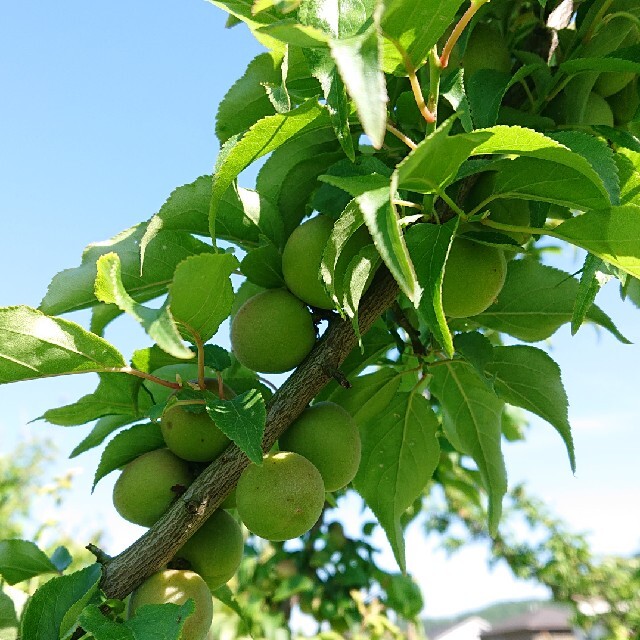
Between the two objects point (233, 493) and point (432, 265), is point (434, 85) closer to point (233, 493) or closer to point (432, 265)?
point (432, 265)

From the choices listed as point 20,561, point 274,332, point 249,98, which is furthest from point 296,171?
point 20,561

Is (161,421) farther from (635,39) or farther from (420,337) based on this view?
(635,39)

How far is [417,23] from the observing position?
0.65m

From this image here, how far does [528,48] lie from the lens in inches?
43.3

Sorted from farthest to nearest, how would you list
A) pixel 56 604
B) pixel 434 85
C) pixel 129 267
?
pixel 129 267 < pixel 56 604 < pixel 434 85

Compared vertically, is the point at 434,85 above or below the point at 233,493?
above

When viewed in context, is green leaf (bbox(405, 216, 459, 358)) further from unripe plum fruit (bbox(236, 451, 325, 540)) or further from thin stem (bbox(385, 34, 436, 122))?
unripe plum fruit (bbox(236, 451, 325, 540))

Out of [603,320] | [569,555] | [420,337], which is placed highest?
[420,337]

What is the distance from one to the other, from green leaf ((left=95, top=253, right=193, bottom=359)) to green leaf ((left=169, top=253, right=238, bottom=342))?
2.4 inches

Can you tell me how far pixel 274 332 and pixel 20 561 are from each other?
544 mm

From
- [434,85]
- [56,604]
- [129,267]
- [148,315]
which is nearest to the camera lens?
[148,315]

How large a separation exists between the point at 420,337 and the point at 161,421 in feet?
1.44

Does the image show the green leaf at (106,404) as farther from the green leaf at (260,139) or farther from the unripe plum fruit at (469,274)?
the unripe plum fruit at (469,274)

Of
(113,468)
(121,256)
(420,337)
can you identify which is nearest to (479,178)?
(420,337)
